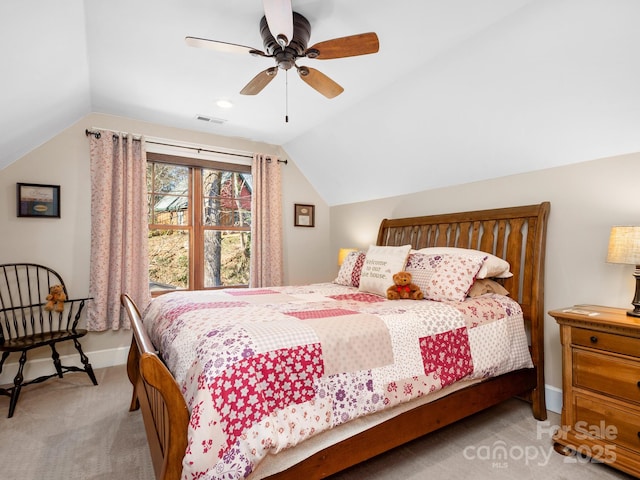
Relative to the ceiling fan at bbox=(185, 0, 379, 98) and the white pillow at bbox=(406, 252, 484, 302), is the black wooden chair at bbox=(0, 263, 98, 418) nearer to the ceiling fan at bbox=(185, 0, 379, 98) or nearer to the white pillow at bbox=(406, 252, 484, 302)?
the ceiling fan at bbox=(185, 0, 379, 98)

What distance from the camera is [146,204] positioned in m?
3.48

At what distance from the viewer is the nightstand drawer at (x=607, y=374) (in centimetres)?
170

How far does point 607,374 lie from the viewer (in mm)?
1787

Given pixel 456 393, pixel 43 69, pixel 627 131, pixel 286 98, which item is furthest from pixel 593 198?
pixel 43 69

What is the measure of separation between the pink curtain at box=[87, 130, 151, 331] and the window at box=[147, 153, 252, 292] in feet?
1.06

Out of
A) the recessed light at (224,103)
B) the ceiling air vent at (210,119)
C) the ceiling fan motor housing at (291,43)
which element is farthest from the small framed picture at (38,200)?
the ceiling fan motor housing at (291,43)

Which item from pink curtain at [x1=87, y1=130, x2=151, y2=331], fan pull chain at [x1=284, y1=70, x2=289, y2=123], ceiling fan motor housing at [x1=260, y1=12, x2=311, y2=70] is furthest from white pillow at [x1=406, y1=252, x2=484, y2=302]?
pink curtain at [x1=87, y1=130, x2=151, y2=331]

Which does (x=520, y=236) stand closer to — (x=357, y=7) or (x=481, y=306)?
(x=481, y=306)

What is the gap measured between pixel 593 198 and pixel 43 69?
3.60 metres

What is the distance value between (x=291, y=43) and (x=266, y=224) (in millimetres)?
2481

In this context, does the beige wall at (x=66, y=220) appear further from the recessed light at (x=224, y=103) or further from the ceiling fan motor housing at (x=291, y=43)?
the ceiling fan motor housing at (x=291, y=43)

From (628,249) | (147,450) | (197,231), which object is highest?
(197,231)

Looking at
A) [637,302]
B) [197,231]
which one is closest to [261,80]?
[197,231]

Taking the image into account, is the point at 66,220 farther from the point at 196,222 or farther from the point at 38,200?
the point at 196,222
